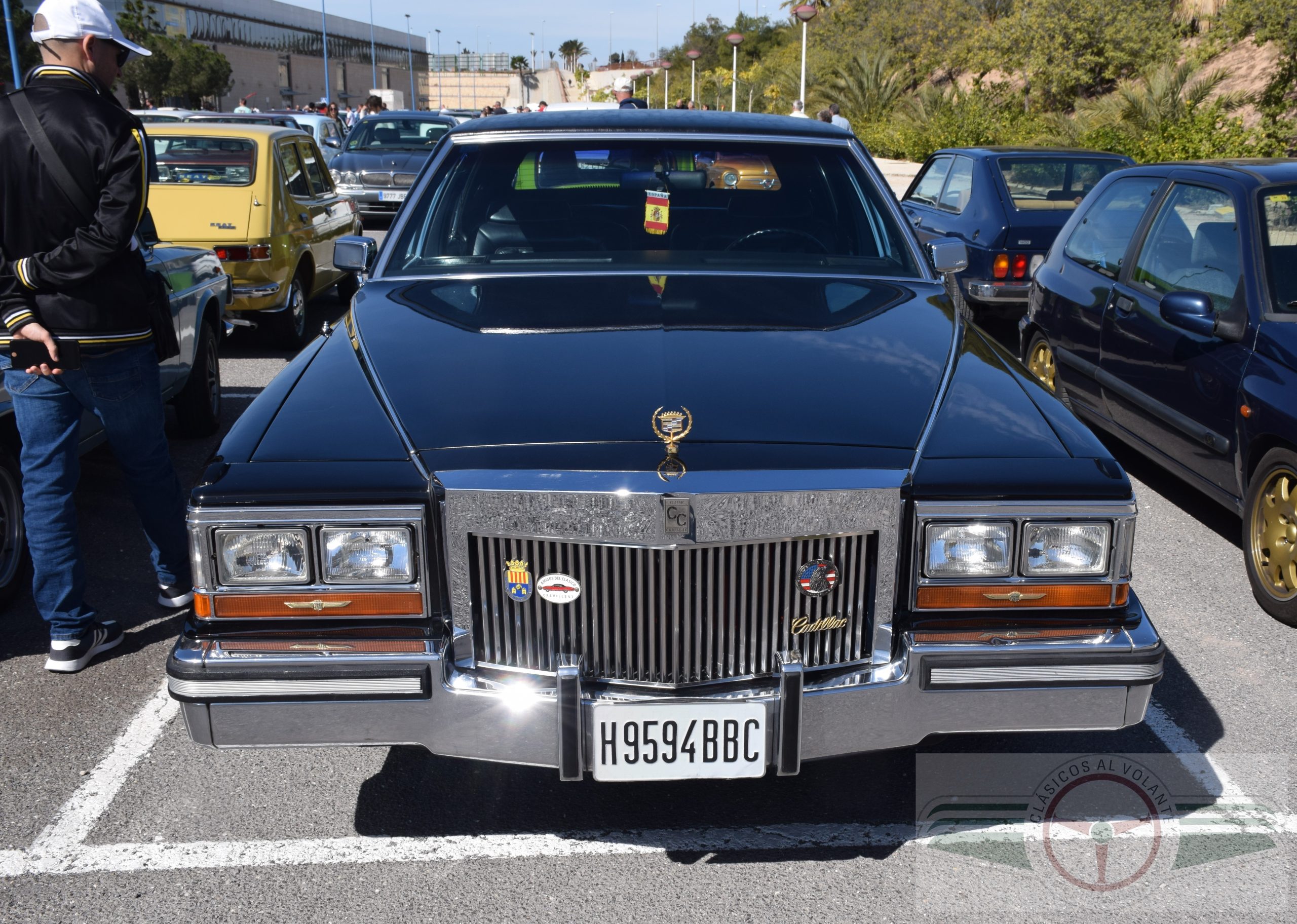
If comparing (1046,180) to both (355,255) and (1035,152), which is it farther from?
(355,255)

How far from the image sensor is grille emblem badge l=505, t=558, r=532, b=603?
2359 mm

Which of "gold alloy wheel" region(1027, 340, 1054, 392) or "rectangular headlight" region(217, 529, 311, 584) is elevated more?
"rectangular headlight" region(217, 529, 311, 584)

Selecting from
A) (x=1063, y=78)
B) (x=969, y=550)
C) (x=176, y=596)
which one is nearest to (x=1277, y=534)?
(x=969, y=550)

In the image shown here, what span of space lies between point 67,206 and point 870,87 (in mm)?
26720

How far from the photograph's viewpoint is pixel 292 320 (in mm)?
8727

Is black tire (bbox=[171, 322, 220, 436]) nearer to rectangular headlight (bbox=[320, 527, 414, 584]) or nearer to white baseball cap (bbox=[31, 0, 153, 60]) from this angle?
white baseball cap (bbox=[31, 0, 153, 60])

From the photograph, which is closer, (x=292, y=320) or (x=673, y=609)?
(x=673, y=609)

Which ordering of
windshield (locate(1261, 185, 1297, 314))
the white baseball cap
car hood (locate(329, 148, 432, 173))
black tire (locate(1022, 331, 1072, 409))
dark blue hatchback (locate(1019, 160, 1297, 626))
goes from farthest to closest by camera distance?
car hood (locate(329, 148, 432, 173)) → black tire (locate(1022, 331, 1072, 409)) → windshield (locate(1261, 185, 1297, 314)) → dark blue hatchback (locate(1019, 160, 1297, 626)) → the white baseball cap

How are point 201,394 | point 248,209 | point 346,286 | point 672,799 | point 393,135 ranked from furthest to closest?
1. point 393,135
2. point 346,286
3. point 248,209
4. point 201,394
5. point 672,799

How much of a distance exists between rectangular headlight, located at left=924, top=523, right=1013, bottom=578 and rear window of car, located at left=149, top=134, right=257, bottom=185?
7176 millimetres

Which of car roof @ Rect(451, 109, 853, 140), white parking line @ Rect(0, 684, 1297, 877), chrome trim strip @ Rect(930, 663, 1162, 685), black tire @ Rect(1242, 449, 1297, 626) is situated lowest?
white parking line @ Rect(0, 684, 1297, 877)

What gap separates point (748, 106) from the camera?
40.8m

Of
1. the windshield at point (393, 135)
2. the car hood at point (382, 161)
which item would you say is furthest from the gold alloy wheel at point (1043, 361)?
the windshield at point (393, 135)

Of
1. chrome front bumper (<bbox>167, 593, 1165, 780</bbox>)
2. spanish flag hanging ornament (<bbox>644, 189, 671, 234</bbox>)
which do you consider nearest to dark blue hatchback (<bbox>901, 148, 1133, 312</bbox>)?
spanish flag hanging ornament (<bbox>644, 189, 671, 234</bbox>)
